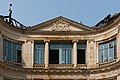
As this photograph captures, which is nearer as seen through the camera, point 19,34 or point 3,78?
point 3,78

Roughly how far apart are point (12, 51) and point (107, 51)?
29.0 feet

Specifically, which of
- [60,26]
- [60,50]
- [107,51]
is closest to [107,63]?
[107,51]

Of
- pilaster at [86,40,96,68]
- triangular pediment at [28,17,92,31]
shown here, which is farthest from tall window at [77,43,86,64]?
triangular pediment at [28,17,92,31]

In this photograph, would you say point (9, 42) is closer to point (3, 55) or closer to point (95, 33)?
point (3, 55)

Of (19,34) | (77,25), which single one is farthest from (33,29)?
(77,25)

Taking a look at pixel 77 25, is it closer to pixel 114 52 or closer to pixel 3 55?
pixel 114 52

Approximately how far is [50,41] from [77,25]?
118 inches

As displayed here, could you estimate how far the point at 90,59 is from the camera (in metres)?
43.6

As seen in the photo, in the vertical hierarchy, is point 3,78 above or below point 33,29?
below

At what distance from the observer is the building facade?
42.1 meters

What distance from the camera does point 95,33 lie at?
44.2m

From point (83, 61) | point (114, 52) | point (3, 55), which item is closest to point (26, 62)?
point (3, 55)

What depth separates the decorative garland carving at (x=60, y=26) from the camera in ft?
146

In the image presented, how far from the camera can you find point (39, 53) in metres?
Answer: 44.0
